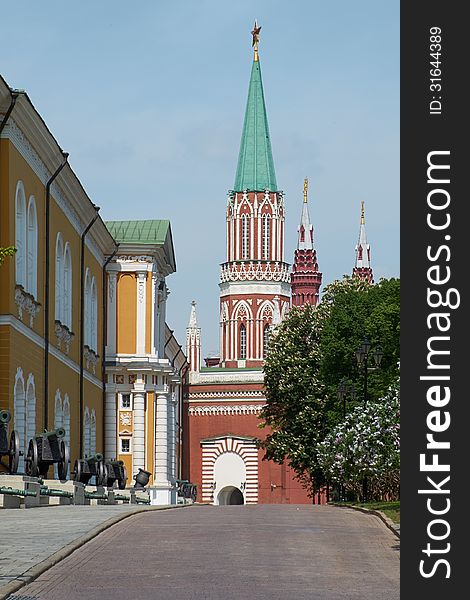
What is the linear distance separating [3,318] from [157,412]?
3063 centimetres

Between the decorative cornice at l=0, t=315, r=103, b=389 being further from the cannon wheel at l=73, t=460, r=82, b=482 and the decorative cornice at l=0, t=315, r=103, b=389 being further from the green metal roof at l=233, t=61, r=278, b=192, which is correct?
the green metal roof at l=233, t=61, r=278, b=192

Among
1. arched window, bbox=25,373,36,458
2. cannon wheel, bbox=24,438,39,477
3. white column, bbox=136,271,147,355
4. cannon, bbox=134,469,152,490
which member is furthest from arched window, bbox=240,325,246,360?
cannon wheel, bbox=24,438,39,477

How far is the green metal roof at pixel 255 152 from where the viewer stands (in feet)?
388

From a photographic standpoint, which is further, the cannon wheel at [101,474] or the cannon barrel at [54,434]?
the cannon wheel at [101,474]

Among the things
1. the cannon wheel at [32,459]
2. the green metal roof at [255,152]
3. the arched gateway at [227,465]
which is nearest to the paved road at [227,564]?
the cannon wheel at [32,459]

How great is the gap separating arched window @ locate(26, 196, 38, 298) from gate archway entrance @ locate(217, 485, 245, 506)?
2549 inches

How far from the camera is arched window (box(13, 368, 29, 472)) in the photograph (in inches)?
1471

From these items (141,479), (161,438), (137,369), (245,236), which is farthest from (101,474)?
(245,236)

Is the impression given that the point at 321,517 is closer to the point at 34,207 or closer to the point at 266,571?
the point at 266,571

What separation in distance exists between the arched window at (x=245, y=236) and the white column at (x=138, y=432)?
55283mm

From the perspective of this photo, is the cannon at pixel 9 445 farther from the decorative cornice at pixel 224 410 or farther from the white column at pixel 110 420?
the decorative cornice at pixel 224 410

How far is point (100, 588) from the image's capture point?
14547 mm

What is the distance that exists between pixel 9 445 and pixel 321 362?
3484 centimetres

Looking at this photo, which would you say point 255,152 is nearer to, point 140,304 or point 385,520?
point 140,304
